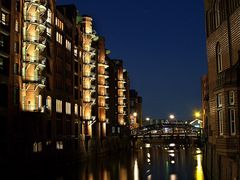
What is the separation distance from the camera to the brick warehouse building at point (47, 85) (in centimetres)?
5578

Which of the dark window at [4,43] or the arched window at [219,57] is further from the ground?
the dark window at [4,43]

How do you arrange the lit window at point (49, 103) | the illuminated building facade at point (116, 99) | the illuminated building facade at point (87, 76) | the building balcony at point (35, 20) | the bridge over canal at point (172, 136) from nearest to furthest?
the building balcony at point (35, 20)
the lit window at point (49, 103)
the illuminated building facade at point (87, 76)
the bridge over canal at point (172, 136)
the illuminated building facade at point (116, 99)

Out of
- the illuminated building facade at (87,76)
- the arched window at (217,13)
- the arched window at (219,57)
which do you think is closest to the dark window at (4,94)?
the arched window at (219,57)

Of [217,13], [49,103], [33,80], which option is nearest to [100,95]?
[49,103]

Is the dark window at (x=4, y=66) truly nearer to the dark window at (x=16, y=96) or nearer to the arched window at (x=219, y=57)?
the dark window at (x=16, y=96)

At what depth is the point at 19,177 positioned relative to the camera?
52.3 meters

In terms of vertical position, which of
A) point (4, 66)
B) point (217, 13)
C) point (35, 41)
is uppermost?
point (35, 41)

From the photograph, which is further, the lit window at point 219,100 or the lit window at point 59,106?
the lit window at point 59,106

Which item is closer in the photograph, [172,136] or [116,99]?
[172,136]

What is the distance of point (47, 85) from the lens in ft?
234

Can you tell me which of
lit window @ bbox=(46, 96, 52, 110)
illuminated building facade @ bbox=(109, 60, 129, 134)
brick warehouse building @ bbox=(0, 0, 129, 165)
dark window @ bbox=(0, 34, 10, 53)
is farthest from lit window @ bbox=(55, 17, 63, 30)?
illuminated building facade @ bbox=(109, 60, 129, 134)

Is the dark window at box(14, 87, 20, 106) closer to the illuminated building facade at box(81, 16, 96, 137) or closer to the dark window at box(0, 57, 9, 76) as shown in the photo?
the dark window at box(0, 57, 9, 76)

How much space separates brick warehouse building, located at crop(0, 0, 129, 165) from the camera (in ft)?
183

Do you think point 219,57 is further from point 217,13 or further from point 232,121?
point 232,121
